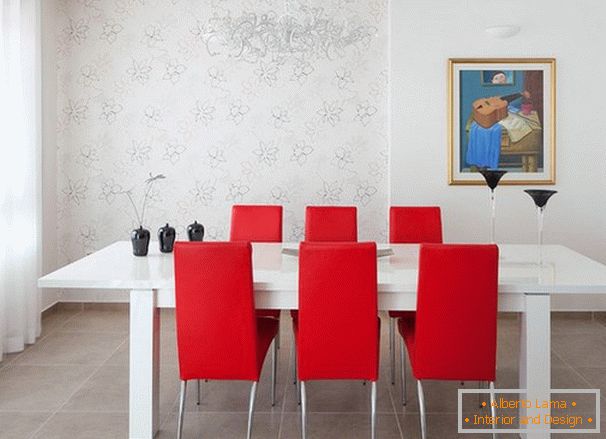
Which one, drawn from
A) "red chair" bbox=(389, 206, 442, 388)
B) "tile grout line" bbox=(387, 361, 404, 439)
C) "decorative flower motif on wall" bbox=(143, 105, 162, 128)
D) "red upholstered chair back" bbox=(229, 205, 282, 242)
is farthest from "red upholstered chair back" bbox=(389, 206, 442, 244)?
"decorative flower motif on wall" bbox=(143, 105, 162, 128)

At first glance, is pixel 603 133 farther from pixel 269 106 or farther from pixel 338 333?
Answer: pixel 338 333

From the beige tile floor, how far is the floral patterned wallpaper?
1.16 meters

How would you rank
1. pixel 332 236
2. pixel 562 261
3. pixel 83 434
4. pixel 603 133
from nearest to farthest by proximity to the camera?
pixel 83 434 → pixel 562 261 → pixel 332 236 → pixel 603 133

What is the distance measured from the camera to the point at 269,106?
17.4 feet

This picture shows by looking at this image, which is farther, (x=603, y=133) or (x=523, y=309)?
(x=603, y=133)

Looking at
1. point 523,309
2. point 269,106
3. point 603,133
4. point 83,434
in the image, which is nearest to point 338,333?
point 523,309

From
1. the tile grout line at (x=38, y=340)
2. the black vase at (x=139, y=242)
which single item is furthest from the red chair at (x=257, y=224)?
the tile grout line at (x=38, y=340)

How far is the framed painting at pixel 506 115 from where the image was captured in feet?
16.7

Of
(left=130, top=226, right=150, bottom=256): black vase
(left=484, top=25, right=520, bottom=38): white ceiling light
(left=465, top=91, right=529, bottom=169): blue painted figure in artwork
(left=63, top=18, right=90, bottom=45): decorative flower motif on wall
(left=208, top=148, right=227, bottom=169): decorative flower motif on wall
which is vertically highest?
(left=63, top=18, right=90, bottom=45): decorative flower motif on wall

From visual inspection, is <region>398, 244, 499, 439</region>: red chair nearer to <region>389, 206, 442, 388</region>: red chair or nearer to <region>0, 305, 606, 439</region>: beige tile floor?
<region>0, 305, 606, 439</region>: beige tile floor

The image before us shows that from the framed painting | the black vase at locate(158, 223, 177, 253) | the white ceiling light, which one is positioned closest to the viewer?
the black vase at locate(158, 223, 177, 253)

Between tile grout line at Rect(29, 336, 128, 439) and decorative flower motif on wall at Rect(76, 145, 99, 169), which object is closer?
tile grout line at Rect(29, 336, 128, 439)

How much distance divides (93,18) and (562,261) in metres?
3.97

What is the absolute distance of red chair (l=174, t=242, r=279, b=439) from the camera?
2762mm
